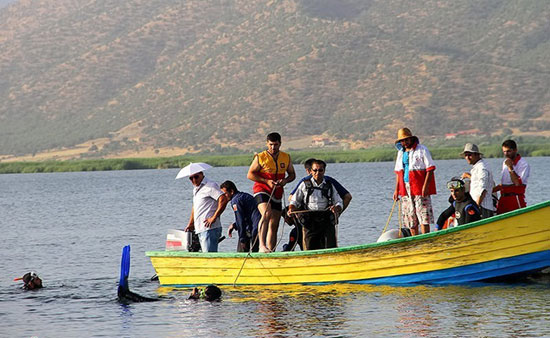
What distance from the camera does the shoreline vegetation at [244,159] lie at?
10362 centimetres

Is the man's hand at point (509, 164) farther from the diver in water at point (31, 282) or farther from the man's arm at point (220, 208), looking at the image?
the diver in water at point (31, 282)

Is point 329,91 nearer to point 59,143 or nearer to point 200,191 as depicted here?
point 59,143

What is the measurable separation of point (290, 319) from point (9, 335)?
12.9ft

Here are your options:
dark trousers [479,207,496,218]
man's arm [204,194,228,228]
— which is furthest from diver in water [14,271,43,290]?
dark trousers [479,207,496,218]

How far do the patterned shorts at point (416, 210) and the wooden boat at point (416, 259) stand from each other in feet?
2.45

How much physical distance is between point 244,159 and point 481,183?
93767 mm

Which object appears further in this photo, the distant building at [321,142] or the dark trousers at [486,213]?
→ the distant building at [321,142]

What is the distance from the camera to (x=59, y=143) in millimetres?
159250

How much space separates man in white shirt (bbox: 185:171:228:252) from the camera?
55.5 feet

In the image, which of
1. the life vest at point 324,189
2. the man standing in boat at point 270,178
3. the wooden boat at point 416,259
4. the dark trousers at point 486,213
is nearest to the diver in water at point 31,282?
the wooden boat at point 416,259

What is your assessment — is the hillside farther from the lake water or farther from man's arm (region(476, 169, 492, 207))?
man's arm (region(476, 169, 492, 207))

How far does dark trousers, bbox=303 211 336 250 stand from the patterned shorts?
1.22 metres

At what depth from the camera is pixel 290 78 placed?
14988cm

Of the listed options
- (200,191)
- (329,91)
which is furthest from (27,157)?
(200,191)
